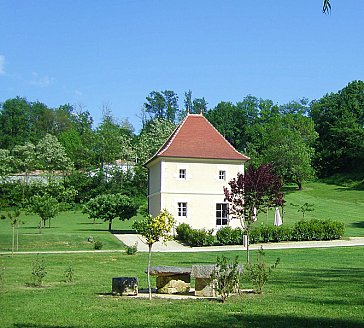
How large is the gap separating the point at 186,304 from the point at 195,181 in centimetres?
2867

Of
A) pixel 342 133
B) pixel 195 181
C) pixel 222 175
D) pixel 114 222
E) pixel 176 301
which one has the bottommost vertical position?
pixel 176 301

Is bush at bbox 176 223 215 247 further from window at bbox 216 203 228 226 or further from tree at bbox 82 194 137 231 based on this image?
tree at bbox 82 194 137 231

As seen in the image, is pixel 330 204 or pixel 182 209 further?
pixel 330 204

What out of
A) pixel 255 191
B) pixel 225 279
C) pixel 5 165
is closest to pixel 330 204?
pixel 5 165

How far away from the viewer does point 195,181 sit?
1572 inches

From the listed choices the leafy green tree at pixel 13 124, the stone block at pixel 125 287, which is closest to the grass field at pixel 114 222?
the stone block at pixel 125 287

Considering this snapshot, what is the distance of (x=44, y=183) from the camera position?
208ft

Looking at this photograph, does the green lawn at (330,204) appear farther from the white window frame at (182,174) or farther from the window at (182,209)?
the white window frame at (182,174)

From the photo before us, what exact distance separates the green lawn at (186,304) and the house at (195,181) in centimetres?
2043

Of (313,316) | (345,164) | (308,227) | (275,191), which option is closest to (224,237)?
(308,227)

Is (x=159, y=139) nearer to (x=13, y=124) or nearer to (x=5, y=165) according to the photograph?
(x=5, y=165)

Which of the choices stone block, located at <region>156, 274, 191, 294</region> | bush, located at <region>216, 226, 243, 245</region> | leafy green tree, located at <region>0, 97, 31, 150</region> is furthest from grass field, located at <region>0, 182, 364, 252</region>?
leafy green tree, located at <region>0, 97, 31, 150</region>

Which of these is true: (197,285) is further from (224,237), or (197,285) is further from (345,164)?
(345,164)

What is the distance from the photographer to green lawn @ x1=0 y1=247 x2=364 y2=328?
9.36 m
